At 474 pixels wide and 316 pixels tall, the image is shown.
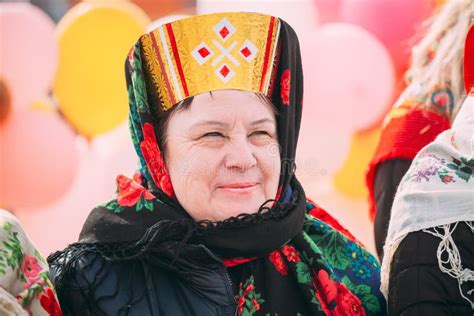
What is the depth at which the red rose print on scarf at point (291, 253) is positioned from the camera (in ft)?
7.23

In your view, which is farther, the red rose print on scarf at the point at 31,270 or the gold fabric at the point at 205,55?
the gold fabric at the point at 205,55

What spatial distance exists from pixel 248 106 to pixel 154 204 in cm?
35

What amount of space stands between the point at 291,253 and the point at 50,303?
0.66m

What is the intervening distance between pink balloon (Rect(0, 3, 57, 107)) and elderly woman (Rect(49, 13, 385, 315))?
1.61 m

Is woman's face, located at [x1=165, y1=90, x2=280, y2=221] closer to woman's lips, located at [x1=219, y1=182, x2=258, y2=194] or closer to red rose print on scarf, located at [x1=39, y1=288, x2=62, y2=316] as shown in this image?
woman's lips, located at [x1=219, y1=182, x2=258, y2=194]

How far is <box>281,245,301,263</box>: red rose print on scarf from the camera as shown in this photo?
7.23ft

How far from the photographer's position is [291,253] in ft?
7.27

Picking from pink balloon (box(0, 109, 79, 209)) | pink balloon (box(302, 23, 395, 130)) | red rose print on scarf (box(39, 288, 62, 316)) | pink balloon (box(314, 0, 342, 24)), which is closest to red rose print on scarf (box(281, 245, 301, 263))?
red rose print on scarf (box(39, 288, 62, 316))

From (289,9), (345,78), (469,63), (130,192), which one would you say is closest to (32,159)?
(289,9)

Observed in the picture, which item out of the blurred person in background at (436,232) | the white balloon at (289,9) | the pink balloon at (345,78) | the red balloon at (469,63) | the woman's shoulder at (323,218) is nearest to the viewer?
the blurred person in background at (436,232)

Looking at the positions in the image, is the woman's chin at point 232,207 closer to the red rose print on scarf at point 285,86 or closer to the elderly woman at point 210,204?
the elderly woman at point 210,204

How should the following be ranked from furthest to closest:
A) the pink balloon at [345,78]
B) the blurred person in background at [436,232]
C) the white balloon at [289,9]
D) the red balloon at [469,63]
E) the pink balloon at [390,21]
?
the pink balloon at [390,21]
the pink balloon at [345,78]
the white balloon at [289,9]
the red balloon at [469,63]
the blurred person in background at [436,232]

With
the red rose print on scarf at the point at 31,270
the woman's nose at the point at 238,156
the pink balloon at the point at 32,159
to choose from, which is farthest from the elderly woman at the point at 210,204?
the pink balloon at the point at 32,159

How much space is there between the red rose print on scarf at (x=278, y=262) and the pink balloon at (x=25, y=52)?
194 cm
